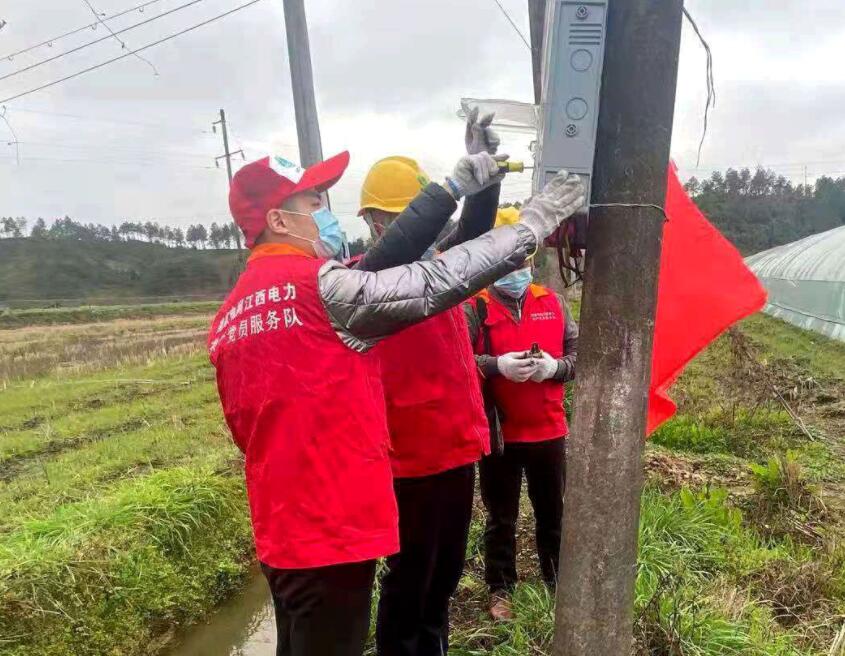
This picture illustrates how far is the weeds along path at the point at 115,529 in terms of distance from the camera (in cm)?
333

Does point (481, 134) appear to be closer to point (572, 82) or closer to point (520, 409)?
point (572, 82)

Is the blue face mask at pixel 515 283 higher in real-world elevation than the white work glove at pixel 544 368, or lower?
higher

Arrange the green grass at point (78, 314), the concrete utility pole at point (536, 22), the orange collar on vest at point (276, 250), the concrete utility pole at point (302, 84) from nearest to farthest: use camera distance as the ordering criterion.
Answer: the orange collar on vest at point (276, 250) < the concrete utility pole at point (536, 22) < the concrete utility pole at point (302, 84) < the green grass at point (78, 314)

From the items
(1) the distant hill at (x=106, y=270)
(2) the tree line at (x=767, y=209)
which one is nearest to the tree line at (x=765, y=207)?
(2) the tree line at (x=767, y=209)

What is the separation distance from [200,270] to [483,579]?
278 feet

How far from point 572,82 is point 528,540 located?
3.10 m

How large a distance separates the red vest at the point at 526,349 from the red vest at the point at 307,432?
4.40 feet

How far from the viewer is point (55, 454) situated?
7.89 metres

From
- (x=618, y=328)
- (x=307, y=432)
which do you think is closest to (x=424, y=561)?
(x=307, y=432)

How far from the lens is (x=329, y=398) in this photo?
1.75m

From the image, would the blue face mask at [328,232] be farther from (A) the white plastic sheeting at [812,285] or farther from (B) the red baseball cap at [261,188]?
(A) the white plastic sheeting at [812,285]

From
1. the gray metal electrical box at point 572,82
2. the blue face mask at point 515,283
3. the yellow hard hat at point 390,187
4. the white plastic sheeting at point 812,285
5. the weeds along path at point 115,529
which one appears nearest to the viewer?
the gray metal electrical box at point 572,82

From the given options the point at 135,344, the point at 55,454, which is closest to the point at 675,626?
the point at 55,454

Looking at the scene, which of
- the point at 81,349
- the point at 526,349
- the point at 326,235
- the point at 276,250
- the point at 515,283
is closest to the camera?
the point at 276,250
